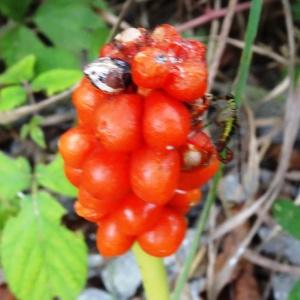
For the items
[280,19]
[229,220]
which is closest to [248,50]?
[229,220]

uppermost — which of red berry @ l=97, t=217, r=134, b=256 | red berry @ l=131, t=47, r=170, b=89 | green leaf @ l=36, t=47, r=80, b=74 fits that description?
red berry @ l=131, t=47, r=170, b=89

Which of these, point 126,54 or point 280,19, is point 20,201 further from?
point 280,19

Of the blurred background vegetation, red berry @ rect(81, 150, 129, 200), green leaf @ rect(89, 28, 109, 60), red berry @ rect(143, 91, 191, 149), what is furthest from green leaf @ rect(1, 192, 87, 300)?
red berry @ rect(143, 91, 191, 149)

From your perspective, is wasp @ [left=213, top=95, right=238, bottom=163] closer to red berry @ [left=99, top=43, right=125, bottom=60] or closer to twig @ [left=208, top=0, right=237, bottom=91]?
red berry @ [left=99, top=43, right=125, bottom=60]

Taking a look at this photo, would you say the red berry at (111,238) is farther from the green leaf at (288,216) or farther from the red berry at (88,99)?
the green leaf at (288,216)

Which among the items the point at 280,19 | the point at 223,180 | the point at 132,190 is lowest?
the point at 223,180

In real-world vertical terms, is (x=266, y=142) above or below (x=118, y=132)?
Answer: below
